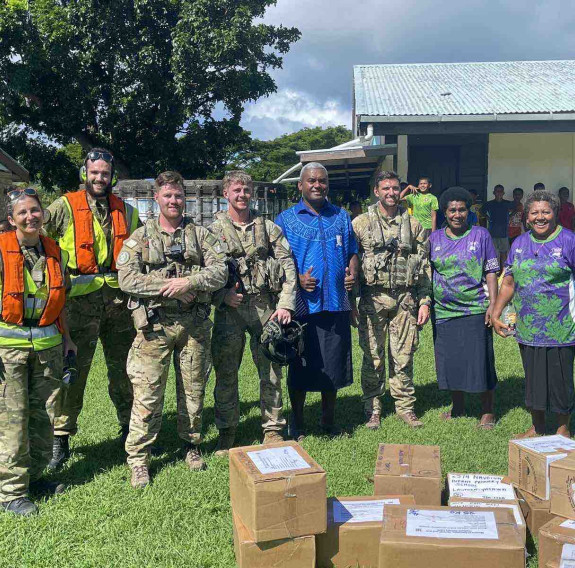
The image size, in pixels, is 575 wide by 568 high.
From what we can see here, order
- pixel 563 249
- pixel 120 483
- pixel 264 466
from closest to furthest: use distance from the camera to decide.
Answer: pixel 264 466 < pixel 120 483 < pixel 563 249

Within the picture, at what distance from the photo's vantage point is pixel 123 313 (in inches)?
188

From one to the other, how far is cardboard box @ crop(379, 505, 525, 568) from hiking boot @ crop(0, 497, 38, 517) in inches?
89.9

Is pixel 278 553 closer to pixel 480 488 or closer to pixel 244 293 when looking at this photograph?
pixel 480 488

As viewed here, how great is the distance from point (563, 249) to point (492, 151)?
29.7ft

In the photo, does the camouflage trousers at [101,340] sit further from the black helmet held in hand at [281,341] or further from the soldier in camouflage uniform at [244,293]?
the black helmet held in hand at [281,341]

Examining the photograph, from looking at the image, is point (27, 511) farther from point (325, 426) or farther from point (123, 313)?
point (325, 426)

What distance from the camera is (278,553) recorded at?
3039 mm

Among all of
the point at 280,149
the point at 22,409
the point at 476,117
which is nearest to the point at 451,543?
the point at 22,409

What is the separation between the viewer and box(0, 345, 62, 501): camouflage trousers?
3916 millimetres

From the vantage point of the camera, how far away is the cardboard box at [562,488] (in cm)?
327

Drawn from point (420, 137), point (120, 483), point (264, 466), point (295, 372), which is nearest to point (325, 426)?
point (295, 372)

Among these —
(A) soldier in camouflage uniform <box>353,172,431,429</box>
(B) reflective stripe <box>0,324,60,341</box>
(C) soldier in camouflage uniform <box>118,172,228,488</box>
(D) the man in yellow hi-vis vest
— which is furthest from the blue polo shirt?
(B) reflective stripe <box>0,324,60,341</box>

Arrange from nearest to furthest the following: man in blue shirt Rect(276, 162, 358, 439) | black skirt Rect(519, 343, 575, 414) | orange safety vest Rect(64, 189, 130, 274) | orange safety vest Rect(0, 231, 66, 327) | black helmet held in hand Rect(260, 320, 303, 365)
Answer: orange safety vest Rect(0, 231, 66, 327) → orange safety vest Rect(64, 189, 130, 274) → black helmet held in hand Rect(260, 320, 303, 365) → black skirt Rect(519, 343, 575, 414) → man in blue shirt Rect(276, 162, 358, 439)

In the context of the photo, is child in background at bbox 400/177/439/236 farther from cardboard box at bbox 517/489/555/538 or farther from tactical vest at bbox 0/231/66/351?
tactical vest at bbox 0/231/66/351
